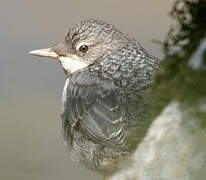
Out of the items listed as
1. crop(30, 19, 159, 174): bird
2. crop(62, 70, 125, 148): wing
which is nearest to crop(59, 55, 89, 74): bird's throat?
crop(30, 19, 159, 174): bird

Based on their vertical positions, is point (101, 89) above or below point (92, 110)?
above

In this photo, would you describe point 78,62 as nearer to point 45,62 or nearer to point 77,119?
point 77,119

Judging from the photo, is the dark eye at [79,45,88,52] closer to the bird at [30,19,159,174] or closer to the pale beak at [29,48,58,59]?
the bird at [30,19,159,174]

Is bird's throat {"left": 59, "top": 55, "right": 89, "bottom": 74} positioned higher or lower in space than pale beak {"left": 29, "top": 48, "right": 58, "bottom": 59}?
higher

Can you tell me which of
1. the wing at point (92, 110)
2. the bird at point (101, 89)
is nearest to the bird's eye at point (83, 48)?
the bird at point (101, 89)

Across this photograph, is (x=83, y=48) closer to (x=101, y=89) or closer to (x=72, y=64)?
(x=72, y=64)

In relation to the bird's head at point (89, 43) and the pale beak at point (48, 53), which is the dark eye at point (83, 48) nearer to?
the bird's head at point (89, 43)

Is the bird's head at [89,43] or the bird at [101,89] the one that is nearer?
the bird at [101,89]

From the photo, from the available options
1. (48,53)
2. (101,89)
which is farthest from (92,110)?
(48,53)

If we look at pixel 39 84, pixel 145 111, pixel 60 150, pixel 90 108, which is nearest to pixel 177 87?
pixel 145 111
